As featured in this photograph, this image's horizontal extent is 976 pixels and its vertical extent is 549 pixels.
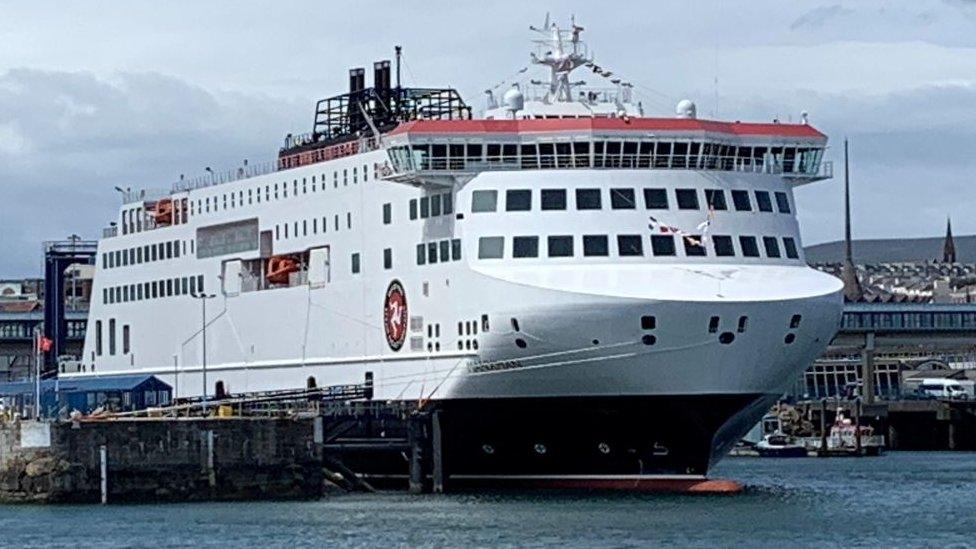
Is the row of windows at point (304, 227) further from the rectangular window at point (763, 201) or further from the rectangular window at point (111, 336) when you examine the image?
the rectangular window at point (111, 336)

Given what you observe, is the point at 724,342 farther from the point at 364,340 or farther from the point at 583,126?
the point at 364,340

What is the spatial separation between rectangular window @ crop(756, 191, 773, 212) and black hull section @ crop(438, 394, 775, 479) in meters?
5.08

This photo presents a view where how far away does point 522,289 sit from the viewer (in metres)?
Result: 63.2

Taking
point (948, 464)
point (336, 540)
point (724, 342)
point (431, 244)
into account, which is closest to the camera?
point (336, 540)

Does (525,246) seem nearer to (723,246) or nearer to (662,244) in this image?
(662,244)

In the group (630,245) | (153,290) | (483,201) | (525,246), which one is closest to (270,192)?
(153,290)

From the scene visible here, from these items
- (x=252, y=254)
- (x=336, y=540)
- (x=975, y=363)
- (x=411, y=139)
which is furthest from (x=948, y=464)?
(x=975, y=363)

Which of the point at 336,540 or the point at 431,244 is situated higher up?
the point at 431,244

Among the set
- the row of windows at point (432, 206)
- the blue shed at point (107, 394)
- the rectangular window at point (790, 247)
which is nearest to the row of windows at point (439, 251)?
the row of windows at point (432, 206)

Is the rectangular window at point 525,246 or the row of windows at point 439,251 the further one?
the row of windows at point 439,251

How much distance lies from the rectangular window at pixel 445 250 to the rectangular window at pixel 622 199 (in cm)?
452

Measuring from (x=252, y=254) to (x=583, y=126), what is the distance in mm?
15696

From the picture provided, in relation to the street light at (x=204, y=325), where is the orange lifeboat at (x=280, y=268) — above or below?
above

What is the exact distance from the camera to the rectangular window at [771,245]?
6681 centimetres
